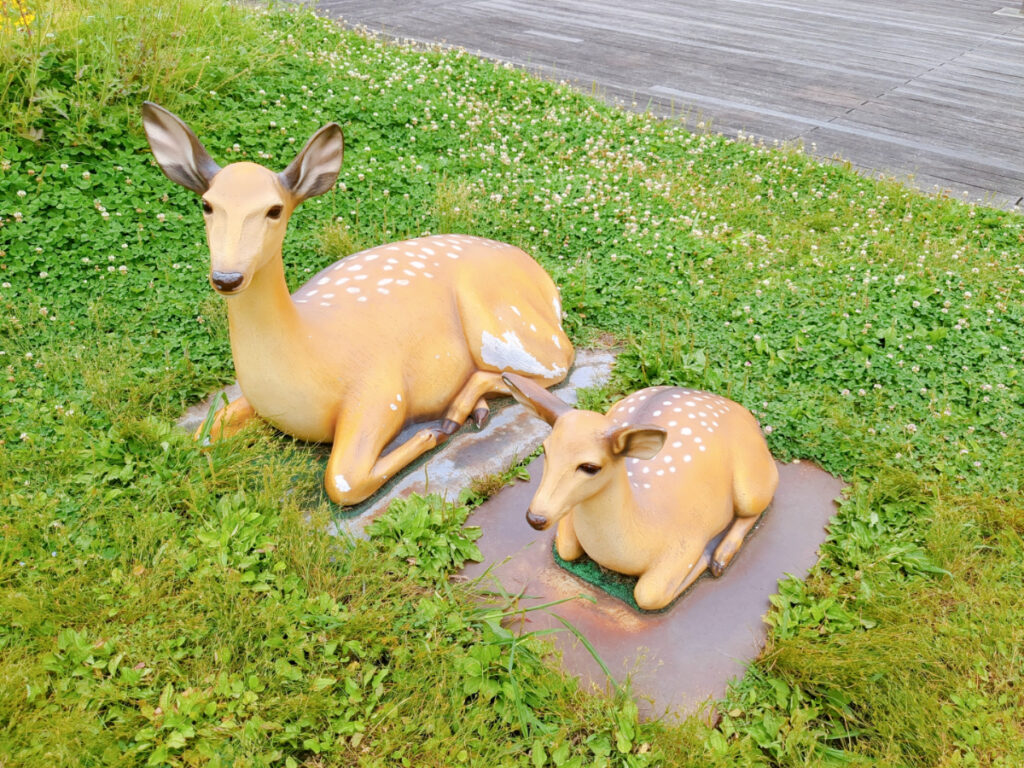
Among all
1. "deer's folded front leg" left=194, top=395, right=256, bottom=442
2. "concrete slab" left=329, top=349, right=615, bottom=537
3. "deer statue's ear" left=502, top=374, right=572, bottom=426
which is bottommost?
"concrete slab" left=329, top=349, right=615, bottom=537

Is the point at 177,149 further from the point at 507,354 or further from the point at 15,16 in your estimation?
the point at 15,16

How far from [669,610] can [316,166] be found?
2.26 m

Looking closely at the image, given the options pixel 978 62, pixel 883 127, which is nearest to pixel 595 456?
pixel 883 127

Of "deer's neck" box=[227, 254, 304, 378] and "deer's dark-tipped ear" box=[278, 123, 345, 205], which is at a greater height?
"deer's dark-tipped ear" box=[278, 123, 345, 205]

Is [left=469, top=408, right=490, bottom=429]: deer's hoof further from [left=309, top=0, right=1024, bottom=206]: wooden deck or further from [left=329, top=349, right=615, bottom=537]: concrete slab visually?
[left=309, top=0, right=1024, bottom=206]: wooden deck

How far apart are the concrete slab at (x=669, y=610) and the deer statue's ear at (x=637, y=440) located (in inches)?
32.1

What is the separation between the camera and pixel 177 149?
124 inches

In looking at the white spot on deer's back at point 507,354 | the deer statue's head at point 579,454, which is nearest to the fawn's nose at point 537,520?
the deer statue's head at point 579,454

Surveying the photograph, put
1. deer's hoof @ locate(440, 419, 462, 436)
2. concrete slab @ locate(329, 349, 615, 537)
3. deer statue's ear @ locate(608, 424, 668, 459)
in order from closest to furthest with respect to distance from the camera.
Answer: deer statue's ear @ locate(608, 424, 668, 459) → concrete slab @ locate(329, 349, 615, 537) → deer's hoof @ locate(440, 419, 462, 436)

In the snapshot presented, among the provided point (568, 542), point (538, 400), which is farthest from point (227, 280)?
point (568, 542)

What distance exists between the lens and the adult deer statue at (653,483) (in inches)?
106

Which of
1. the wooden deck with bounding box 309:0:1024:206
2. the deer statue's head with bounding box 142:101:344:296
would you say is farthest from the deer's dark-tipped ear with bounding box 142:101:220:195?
the wooden deck with bounding box 309:0:1024:206

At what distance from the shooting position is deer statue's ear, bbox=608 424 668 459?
2.62 m

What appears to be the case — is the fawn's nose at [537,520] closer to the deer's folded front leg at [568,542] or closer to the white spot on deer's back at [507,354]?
the deer's folded front leg at [568,542]
